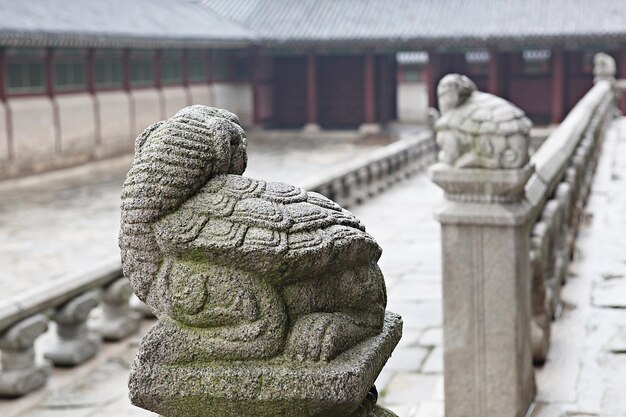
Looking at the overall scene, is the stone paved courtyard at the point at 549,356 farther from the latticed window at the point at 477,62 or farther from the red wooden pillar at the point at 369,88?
the red wooden pillar at the point at 369,88

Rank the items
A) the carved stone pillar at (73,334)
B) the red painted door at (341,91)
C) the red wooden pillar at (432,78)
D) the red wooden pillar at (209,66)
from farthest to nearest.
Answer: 1. the red painted door at (341,91)
2. the red wooden pillar at (209,66)
3. the red wooden pillar at (432,78)
4. the carved stone pillar at (73,334)

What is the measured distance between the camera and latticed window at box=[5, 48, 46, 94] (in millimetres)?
20062

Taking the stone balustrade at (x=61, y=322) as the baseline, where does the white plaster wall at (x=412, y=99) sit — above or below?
below

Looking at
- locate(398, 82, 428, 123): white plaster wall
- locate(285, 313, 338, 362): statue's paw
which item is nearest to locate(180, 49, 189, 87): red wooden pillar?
locate(398, 82, 428, 123): white plaster wall

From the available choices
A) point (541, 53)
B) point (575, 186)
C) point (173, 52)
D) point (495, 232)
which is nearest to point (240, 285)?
point (495, 232)

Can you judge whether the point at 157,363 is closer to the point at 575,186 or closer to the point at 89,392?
the point at 89,392

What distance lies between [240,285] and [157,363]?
1.03ft

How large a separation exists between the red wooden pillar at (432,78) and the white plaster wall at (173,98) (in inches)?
300

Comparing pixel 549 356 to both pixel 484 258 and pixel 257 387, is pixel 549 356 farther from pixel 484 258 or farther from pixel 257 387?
pixel 257 387

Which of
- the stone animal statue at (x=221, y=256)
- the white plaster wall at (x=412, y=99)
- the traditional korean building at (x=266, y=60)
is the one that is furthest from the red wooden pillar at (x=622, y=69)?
the stone animal statue at (x=221, y=256)

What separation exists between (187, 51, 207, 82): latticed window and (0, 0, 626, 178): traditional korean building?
0.07m

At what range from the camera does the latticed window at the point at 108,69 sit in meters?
23.5

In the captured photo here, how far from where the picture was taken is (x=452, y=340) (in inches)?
177

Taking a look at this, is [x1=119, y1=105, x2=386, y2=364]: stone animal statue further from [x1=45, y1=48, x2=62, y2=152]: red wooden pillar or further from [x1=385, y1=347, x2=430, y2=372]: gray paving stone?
[x1=45, y1=48, x2=62, y2=152]: red wooden pillar
